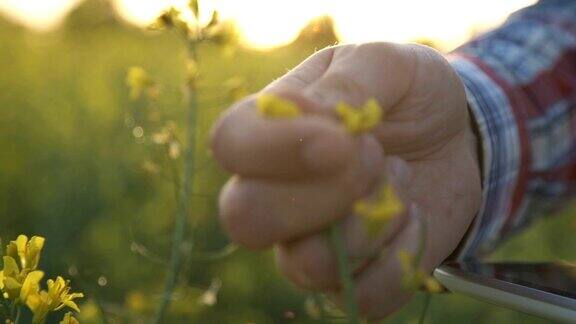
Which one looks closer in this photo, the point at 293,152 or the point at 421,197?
the point at 293,152

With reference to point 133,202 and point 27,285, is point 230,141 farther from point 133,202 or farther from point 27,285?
point 133,202

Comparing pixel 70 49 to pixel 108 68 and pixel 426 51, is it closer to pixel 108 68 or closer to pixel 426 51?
pixel 108 68

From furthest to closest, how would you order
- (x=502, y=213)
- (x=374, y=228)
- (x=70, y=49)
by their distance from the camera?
(x=70, y=49)
(x=502, y=213)
(x=374, y=228)

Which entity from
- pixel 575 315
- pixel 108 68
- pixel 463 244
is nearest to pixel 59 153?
pixel 108 68

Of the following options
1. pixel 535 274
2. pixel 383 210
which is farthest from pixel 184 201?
pixel 383 210

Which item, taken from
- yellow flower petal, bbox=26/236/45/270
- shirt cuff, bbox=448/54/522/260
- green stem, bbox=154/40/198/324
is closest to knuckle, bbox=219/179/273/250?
yellow flower petal, bbox=26/236/45/270

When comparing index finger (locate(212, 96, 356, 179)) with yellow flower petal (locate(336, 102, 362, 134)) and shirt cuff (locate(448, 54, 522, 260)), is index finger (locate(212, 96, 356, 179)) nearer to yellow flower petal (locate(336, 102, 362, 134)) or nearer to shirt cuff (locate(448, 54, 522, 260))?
yellow flower petal (locate(336, 102, 362, 134))
